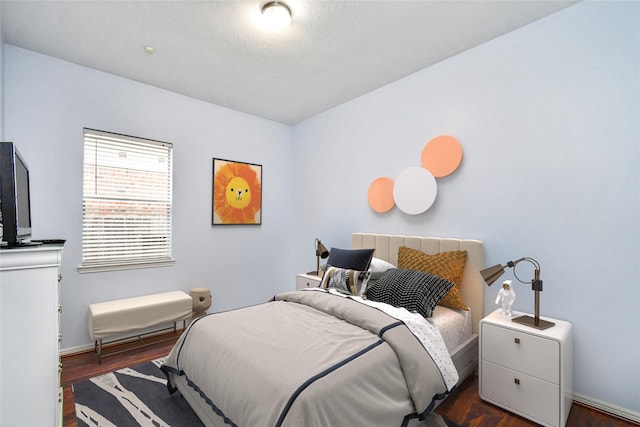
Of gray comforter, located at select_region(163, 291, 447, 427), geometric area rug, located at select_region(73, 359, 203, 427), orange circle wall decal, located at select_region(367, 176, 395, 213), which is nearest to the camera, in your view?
gray comforter, located at select_region(163, 291, 447, 427)

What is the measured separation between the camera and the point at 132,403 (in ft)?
7.00

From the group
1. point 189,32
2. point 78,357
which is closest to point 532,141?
point 189,32

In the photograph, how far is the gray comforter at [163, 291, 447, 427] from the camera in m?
1.36

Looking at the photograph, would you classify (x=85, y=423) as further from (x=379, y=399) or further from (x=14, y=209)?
(x=379, y=399)

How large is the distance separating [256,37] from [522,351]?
3.02m

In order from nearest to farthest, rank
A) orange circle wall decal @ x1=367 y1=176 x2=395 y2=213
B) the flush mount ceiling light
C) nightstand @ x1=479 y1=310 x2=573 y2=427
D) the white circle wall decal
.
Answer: nightstand @ x1=479 y1=310 x2=573 y2=427
the flush mount ceiling light
the white circle wall decal
orange circle wall decal @ x1=367 y1=176 x2=395 y2=213

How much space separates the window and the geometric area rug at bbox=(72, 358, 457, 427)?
45.7 inches

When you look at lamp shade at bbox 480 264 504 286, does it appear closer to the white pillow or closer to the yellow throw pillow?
the yellow throw pillow

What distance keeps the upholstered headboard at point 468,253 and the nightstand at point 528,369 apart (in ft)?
1.30

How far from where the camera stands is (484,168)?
8.63 feet

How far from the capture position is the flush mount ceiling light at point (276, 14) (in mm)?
2070

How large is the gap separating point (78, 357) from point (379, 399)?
9.73 feet

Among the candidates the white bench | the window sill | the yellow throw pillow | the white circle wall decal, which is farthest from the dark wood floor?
the white circle wall decal

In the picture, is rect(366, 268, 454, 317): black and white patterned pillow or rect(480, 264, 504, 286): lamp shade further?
rect(366, 268, 454, 317): black and white patterned pillow
